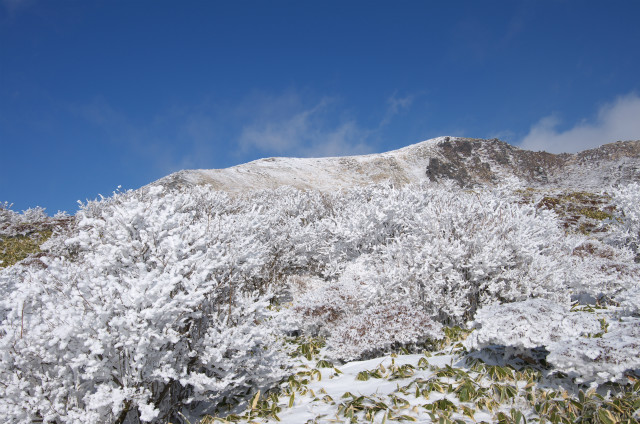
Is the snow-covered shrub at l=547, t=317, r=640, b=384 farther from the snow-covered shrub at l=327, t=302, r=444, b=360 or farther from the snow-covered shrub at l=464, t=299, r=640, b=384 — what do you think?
the snow-covered shrub at l=327, t=302, r=444, b=360

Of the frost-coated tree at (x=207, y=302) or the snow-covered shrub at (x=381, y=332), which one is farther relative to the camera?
the snow-covered shrub at (x=381, y=332)

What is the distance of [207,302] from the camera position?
438 centimetres

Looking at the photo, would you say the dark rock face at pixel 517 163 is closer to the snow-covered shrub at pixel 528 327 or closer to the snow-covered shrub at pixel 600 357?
the snow-covered shrub at pixel 528 327

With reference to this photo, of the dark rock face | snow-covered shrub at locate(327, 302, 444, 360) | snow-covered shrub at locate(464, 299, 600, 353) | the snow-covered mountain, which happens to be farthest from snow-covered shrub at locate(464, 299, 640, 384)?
the dark rock face

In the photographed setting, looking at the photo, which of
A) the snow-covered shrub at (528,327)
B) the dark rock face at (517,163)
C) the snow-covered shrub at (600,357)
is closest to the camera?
the snow-covered shrub at (600,357)

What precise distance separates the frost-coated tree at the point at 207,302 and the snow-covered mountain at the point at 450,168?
28.4 m

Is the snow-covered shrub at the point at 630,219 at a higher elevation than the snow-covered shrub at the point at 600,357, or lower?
higher

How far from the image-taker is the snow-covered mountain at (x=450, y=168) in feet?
135

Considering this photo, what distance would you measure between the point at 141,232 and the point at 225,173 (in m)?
33.4

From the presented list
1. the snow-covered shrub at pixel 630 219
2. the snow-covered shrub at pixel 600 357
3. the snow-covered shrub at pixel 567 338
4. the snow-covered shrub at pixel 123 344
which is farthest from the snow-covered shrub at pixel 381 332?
the snow-covered shrub at pixel 630 219

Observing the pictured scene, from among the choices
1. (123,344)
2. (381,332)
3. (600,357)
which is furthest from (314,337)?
(600,357)

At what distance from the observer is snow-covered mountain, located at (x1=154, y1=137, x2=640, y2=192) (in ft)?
135

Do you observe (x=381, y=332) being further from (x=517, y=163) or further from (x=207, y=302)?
(x=517, y=163)

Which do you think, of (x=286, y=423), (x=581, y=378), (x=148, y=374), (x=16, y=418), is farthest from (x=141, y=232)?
(x=581, y=378)
